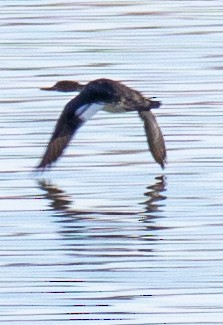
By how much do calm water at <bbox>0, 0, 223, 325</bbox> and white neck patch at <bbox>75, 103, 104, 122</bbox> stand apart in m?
0.39

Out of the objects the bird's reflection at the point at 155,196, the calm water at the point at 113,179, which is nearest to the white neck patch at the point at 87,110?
the calm water at the point at 113,179

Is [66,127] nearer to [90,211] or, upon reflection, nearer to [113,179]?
[113,179]

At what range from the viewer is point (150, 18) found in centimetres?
1952

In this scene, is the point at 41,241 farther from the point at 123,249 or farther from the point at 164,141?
the point at 164,141

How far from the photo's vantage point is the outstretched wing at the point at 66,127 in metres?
13.1

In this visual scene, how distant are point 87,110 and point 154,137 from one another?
57cm

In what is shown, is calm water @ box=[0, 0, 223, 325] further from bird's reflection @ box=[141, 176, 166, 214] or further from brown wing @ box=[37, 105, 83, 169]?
brown wing @ box=[37, 105, 83, 169]

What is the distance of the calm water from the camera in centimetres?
1035

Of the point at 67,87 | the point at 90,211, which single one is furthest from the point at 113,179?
the point at 67,87

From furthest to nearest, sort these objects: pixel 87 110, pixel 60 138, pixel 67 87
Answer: pixel 67 87 < pixel 87 110 < pixel 60 138

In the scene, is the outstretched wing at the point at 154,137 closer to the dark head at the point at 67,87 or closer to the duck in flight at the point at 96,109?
the duck in flight at the point at 96,109

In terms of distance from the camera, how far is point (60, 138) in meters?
13.2

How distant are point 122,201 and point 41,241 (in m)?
1.25

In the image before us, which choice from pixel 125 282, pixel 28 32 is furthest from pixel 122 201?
pixel 28 32
